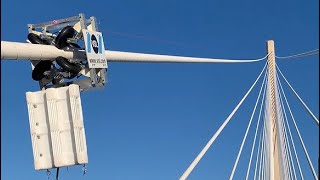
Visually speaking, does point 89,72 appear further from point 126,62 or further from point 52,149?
point 52,149

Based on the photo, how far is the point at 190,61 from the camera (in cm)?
1318

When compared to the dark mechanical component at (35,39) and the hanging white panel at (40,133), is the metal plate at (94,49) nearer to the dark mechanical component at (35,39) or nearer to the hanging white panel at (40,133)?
the dark mechanical component at (35,39)

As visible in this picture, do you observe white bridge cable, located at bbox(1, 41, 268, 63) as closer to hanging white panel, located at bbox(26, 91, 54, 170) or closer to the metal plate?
the metal plate

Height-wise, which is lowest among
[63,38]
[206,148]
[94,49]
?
[206,148]

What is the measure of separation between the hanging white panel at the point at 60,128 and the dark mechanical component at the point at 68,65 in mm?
406

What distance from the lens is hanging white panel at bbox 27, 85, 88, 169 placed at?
8.62m

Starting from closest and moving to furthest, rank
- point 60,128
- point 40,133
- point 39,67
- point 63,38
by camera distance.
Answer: point 60,128 → point 40,133 → point 63,38 → point 39,67

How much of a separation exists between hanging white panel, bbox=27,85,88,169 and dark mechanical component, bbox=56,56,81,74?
1.33 ft

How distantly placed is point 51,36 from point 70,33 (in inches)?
22.8

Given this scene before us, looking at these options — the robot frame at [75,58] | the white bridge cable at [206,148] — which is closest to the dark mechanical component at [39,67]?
the robot frame at [75,58]

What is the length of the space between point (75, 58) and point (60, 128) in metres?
1.27

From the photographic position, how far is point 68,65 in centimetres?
923

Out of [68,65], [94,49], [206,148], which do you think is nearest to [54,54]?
[68,65]

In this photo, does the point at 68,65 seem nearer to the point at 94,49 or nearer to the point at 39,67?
the point at 94,49
